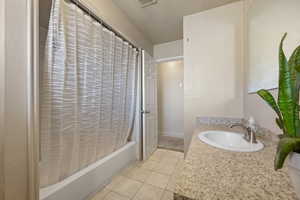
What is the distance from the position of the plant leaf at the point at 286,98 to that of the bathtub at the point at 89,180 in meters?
1.59

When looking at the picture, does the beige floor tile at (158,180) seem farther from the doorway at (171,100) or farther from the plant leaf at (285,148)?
the doorway at (171,100)

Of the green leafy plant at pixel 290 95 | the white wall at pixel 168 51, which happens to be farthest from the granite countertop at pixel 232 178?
the white wall at pixel 168 51

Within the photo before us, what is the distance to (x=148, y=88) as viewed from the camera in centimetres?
234

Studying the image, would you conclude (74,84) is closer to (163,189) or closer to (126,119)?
(126,119)

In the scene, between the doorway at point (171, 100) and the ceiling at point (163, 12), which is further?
the doorway at point (171, 100)

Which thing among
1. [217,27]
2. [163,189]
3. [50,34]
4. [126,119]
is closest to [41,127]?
[50,34]

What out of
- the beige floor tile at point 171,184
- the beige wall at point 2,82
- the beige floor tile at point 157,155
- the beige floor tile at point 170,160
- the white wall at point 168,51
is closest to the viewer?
the beige wall at point 2,82

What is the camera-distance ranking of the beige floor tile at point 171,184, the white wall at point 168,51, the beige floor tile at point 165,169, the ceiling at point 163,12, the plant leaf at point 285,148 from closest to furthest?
the plant leaf at point 285,148 → the beige floor tile at point 171,184 → the ceiling at point 163,12 → the beige floor tile at point 165,169 → the white wall at point 168,51

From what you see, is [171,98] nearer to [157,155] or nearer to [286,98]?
[157,155]

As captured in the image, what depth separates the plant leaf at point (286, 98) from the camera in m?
0.42

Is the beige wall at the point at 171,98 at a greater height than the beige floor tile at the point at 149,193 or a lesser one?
greater

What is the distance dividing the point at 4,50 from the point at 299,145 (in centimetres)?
137

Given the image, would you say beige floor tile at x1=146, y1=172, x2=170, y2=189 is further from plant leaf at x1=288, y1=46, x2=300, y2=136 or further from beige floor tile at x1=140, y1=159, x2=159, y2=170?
plant leaf at x1=288, y1=46, x2=300, y2=136

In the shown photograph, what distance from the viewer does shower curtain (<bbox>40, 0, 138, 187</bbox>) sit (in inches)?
40.6
